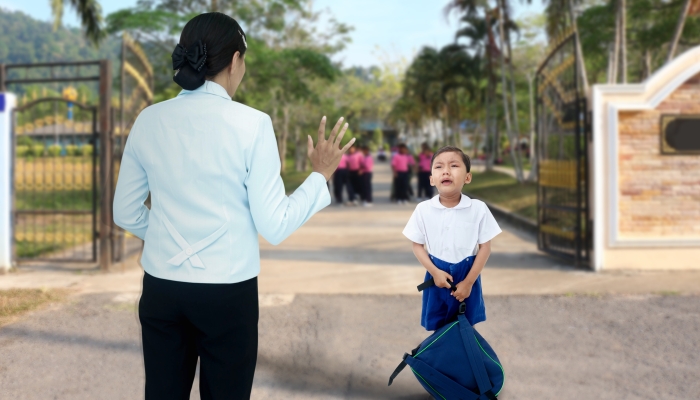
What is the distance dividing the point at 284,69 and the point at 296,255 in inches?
502

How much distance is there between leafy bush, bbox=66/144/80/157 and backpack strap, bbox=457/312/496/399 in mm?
7452

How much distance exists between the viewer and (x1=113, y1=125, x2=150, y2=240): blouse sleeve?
2.40 meters

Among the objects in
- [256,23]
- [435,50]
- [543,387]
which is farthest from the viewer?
[435,50]

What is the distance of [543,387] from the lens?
449cm

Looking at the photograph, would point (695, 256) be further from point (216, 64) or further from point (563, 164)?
point (216, 64)

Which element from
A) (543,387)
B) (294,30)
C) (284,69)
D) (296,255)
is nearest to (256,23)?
(284,69)

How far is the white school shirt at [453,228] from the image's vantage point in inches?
116

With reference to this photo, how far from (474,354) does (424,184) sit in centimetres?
1763

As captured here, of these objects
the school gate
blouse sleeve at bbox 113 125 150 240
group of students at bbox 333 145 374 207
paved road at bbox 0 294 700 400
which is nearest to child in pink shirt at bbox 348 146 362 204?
group of students at bbox 333 145 374 207

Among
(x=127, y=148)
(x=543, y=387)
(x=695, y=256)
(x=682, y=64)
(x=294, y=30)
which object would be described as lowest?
(x=543, y=387)

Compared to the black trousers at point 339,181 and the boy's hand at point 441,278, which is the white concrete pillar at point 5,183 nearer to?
the boy's hand at point 441,278

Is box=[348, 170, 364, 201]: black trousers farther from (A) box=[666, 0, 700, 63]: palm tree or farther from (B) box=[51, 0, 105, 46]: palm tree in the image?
(B) box=[51, 0, 105, 46]: palm tree

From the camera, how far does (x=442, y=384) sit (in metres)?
3.22

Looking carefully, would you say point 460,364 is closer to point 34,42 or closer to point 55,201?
point 55,201
